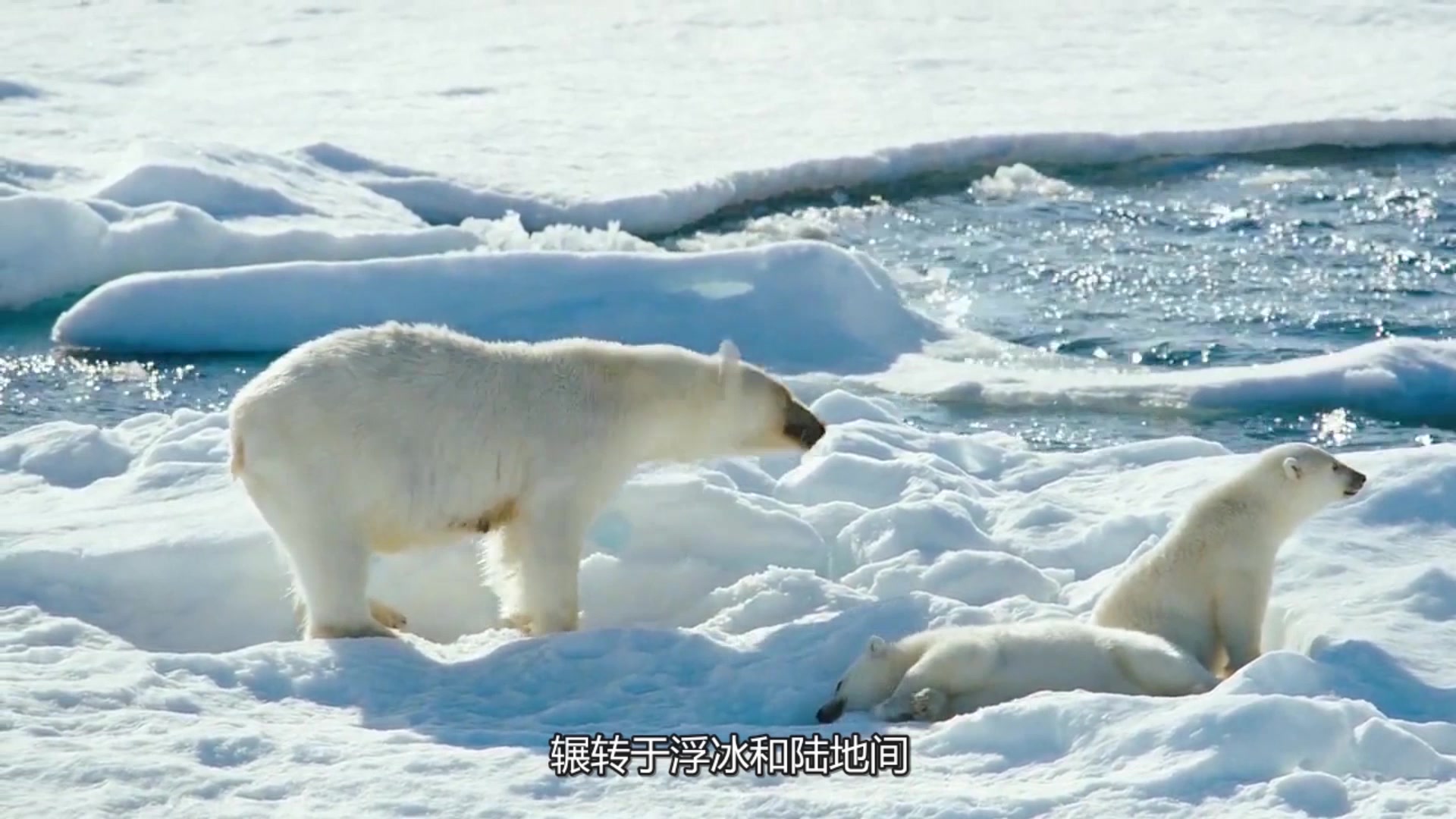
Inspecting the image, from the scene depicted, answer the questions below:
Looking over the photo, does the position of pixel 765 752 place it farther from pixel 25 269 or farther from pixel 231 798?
pixel 25 269

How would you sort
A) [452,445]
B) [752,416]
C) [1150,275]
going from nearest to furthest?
[452,445] < [752,416] < [1150,275]

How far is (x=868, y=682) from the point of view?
5.58 meters

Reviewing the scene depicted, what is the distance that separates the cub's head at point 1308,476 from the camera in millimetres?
6438

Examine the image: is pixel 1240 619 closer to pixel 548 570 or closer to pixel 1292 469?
pixel 1292 469

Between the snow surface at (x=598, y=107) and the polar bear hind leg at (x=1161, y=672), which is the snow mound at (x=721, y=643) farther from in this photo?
the snow surface at (x=598, y=107)

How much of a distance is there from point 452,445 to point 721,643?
105cm

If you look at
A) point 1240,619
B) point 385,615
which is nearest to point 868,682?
point 1240,619

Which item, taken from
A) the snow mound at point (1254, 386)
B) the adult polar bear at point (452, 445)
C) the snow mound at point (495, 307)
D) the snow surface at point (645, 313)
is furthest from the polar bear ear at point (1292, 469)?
the snow mound at point (495, 307)

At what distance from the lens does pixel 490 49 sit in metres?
20.0

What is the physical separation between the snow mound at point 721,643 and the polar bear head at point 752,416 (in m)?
0.29

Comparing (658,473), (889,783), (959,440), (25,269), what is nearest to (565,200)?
(25,269)

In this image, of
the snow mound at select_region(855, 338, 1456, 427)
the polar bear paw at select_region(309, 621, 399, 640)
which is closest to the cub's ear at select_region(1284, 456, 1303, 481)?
the polar bear paw at select_region(309, 621, 399, 640)

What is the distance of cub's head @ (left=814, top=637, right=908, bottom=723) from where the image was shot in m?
5.56

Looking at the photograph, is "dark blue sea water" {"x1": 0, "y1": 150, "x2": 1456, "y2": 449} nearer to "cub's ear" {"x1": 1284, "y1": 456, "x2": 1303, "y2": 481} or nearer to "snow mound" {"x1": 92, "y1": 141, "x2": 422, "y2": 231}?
"snow mound" {"x1": 92, "y1": 141, "x2": 422, "y2": 231}
